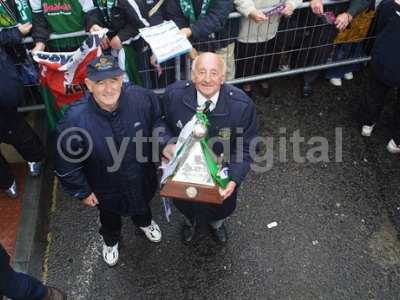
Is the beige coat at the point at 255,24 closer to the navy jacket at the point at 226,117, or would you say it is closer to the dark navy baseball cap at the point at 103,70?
Answer: the navy jacket at the point at 226,117

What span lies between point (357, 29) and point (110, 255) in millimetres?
3585

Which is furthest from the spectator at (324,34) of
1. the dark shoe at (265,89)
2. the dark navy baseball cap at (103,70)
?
the dark navy baseball cap at (103,70)

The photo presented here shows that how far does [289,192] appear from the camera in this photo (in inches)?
184

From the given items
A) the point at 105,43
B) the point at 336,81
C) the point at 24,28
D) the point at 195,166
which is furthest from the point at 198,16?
the point at 336,81

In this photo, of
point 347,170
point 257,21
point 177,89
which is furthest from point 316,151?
point 177,89

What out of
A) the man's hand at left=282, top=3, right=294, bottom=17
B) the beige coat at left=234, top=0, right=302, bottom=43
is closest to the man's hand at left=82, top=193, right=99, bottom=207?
the beige coat at left=234, top=0, right=302, bottom=43

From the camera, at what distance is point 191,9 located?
424 centimetres

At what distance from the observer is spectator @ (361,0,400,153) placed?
13.8 ft

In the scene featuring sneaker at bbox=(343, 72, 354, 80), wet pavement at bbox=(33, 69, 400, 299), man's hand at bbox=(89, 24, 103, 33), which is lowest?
wet pavement at bbox=(33, 69, 400, 299)

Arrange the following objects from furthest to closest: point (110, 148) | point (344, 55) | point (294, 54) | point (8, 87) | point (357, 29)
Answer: point (344, 55) < point (294, 54) < point (357, 29) < point (8, 87) < point (110, 148)

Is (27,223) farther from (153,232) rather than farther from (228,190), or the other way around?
(228,190)

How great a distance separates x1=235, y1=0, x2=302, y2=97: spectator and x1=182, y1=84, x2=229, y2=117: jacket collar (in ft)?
4.97

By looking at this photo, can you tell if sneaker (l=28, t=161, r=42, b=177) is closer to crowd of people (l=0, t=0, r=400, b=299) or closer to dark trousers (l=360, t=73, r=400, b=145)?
crowd of people (l=0, t=0, r=400, b=299)

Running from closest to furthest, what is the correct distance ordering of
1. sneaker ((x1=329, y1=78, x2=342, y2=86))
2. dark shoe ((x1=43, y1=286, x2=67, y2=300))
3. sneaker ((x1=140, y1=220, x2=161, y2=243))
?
dark shoe ((x1=43, y1=286, x2=67, y2=300)), sneaker ((x1=140, y1=220, x2=161, y2=243)), sneaker ((x1=329, y1=78, x2=342, y2=86))
